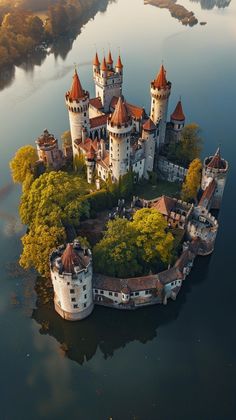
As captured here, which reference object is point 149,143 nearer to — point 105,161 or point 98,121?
point 105,161

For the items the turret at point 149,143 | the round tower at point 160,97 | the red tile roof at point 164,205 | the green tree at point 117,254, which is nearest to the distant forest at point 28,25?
the round tower at point 160,97

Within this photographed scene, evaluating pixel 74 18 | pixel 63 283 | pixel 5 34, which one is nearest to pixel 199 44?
pixel 74 18

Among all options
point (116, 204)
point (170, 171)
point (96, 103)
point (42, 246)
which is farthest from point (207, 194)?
point (96, 103)

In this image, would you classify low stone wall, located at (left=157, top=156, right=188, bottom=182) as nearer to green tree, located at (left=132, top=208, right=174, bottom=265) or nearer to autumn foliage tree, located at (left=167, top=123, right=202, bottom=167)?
autumn foliage tree, located at (left=167, top=123, right=202, bottom=167)

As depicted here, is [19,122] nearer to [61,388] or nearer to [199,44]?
[61,388]

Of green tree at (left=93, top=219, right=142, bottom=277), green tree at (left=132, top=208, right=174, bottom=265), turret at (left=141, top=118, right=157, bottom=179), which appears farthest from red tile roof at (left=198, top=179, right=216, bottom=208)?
green tree at (left=93, top=219, right=142, bottom=277)

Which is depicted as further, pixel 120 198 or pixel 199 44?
pixel 199 44
